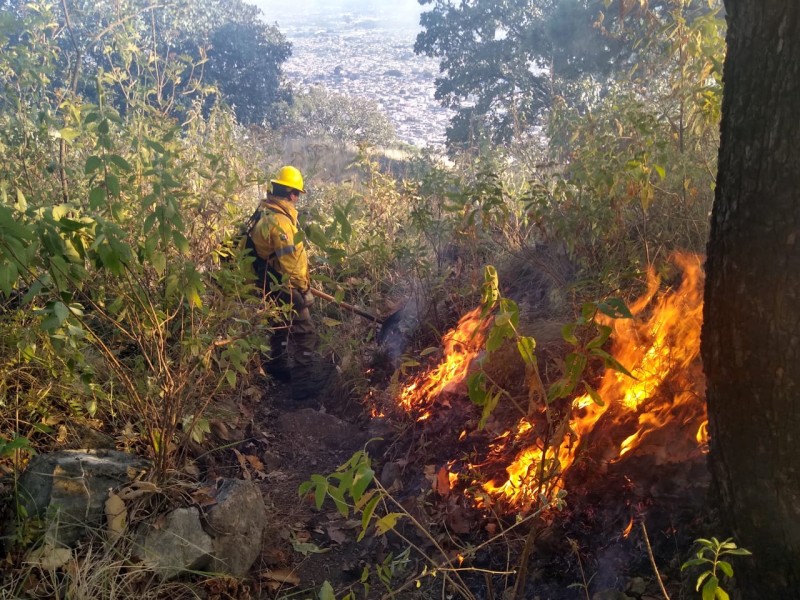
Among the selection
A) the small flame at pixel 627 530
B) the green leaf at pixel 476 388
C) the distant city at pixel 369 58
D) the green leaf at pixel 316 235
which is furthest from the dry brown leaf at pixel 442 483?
the distant city at pixel 369 58

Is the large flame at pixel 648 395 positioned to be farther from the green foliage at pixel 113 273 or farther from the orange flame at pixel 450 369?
the green foliage at pixel 113 273

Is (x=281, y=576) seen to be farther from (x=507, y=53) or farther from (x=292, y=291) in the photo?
(x=507, y=53)

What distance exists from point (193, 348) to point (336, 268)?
153 inches

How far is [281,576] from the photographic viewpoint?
351 centimetres

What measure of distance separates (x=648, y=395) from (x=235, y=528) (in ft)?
7.50

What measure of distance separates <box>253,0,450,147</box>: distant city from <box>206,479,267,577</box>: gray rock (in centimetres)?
2472

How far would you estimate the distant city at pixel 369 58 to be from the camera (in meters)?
38.4

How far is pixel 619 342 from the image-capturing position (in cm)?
371

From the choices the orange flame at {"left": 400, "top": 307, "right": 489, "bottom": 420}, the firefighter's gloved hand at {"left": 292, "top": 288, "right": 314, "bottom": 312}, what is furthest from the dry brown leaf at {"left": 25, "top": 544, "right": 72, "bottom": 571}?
the firefighter's gloved hand at {"left": 292, "top": 288, "right": 314, "bottom": 312}

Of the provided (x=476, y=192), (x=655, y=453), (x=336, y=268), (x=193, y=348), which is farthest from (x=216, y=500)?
(x=336, y=268)

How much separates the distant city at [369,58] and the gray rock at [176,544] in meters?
25.0

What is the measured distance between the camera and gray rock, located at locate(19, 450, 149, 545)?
310 cm

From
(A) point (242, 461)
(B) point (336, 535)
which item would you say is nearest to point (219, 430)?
(A) point (242, 461)

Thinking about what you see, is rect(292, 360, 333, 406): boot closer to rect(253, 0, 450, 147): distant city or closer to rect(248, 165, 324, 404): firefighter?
rect(248, 165, 324, 404): firefighter
